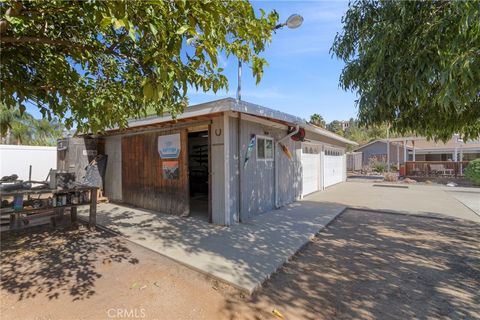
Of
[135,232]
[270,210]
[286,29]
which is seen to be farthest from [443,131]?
[135,232]

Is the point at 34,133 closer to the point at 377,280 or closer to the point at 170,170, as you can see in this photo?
the point at 170,170

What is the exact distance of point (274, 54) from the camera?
5605 millimetres

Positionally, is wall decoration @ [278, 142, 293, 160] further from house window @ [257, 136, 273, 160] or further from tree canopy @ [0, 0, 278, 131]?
tree canopy @ [0, 0, 278, 131]

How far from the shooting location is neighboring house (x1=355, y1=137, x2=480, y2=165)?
21547mm

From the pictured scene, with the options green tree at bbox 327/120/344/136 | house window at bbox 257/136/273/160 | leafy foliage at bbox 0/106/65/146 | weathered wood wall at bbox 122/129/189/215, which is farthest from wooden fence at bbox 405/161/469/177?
leafy foliage at bbox 0/106/65/146

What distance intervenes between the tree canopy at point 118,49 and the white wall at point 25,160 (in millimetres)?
11395

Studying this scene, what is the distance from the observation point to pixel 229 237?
4.52m

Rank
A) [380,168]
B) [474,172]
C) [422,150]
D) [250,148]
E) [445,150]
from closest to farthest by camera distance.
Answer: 1. [250,148]
2. [474,172]
3. [380,168]
4. [445,150]
5. [422,150]

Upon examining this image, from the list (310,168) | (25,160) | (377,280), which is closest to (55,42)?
(377,280)

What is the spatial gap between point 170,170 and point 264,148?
255cm

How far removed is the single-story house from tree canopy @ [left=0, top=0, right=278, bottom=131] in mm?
1434

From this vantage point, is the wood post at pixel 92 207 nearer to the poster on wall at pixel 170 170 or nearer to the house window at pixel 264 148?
the poster on wall at pixel 170 170

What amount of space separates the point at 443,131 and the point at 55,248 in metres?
6.91

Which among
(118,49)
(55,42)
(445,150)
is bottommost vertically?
(445,150)
